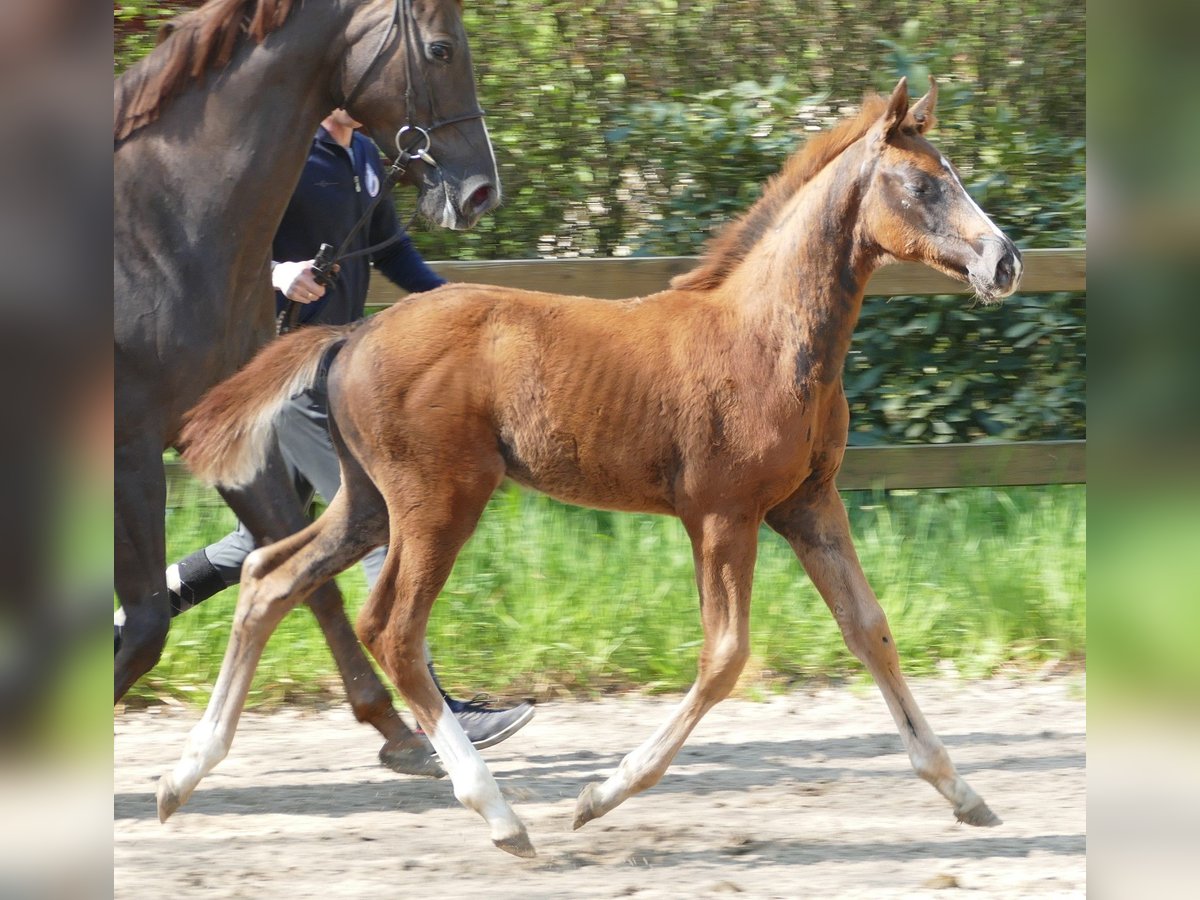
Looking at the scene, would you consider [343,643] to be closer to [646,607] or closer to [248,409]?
[248,409]

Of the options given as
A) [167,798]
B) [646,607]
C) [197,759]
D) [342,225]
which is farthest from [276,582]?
[646,607]

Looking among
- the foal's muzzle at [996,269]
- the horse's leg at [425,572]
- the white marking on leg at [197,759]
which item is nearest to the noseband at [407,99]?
the horse's leg at [425,572]

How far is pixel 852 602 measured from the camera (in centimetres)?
356

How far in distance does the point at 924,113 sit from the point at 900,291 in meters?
2.15

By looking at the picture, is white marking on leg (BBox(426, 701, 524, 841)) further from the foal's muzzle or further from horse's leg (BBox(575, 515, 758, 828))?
the foal's muzzle

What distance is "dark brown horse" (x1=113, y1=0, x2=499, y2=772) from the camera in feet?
11.9

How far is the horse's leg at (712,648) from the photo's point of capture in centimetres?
331

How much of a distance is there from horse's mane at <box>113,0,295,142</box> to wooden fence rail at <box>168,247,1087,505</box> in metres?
1.64

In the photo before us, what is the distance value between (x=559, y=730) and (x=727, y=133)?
3091mm

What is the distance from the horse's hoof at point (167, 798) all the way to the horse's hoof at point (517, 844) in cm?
86

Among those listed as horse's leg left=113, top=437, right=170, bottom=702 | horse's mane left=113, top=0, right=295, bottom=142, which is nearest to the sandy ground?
horse's leg left=113, top=437, right=170, bottom=702

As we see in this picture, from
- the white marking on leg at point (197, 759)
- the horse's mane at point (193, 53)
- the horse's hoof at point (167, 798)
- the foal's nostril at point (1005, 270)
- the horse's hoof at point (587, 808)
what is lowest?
the horse's hoof at point (587, 808)

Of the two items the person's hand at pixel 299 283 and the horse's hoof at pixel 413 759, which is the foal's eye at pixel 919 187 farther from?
the horse's hoof at pixel 413 759

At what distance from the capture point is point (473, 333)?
346 cm
